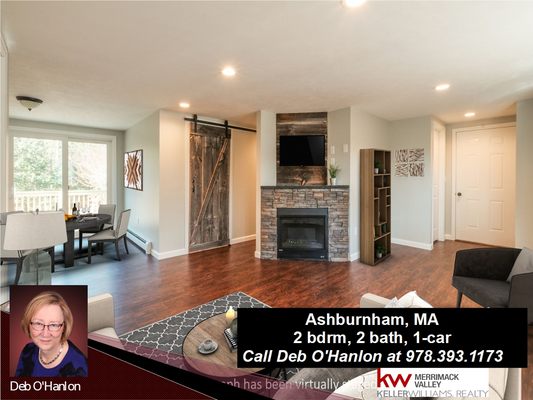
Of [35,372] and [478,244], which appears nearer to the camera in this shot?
[35,372]

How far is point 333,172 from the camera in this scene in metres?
4.30

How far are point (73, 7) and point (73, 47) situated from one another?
2.11 ft

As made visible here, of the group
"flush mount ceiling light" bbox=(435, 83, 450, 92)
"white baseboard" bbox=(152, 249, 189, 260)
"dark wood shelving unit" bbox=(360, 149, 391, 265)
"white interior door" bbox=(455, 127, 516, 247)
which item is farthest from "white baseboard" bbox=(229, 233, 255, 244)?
"white interior door" bbox=(455, 127, 516, 247)

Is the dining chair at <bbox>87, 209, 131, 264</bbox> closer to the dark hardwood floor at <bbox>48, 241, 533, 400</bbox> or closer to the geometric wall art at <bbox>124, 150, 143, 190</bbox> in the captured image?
the dark hardwood floor at <bbox>48, 241, 533, 400</bbox>

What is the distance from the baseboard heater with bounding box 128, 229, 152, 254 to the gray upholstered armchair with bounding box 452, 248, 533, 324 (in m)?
4.30

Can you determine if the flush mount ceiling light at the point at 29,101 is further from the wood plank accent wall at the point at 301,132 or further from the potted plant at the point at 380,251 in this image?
the potted plant at the point at 380,251

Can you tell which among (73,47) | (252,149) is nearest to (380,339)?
(73,47)

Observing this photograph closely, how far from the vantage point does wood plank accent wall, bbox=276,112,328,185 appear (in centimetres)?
450

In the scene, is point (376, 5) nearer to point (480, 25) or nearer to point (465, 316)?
point (480, 25)

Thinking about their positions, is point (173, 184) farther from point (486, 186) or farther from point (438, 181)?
point (486, 186)

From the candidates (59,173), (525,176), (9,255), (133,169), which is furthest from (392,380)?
(59,173)

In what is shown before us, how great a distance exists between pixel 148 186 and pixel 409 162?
16.0 feet

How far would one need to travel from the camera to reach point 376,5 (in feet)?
5.65

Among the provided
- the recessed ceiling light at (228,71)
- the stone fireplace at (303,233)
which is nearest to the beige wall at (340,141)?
the stone fireplace at (303,233)
